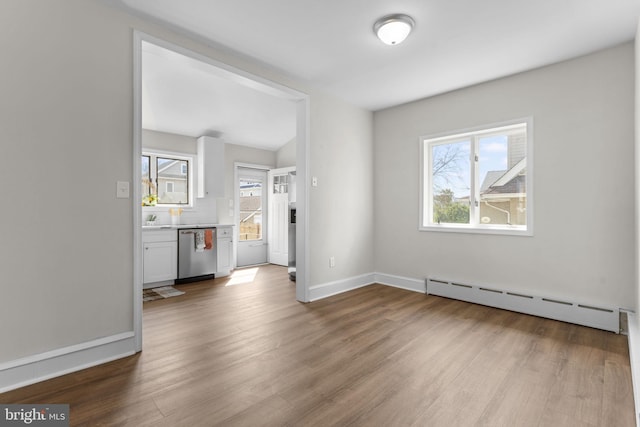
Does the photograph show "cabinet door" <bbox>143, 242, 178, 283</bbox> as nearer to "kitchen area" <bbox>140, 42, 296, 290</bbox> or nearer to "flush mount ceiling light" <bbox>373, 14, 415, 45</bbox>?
"kitchen area" <bbox>140, 42, 296, 290</bbox>

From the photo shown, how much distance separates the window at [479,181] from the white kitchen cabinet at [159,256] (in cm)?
362

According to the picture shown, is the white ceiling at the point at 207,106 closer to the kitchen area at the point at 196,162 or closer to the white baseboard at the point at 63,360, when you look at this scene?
the kitchen area at the point at 196,162

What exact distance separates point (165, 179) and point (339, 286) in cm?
342

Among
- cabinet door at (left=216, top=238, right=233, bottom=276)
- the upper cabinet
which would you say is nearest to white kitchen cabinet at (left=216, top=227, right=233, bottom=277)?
cabinet door at (left=216, top=238, right=233, bottom=276)

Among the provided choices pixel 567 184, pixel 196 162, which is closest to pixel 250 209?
pixel 196 162

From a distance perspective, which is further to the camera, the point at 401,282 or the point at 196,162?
the point at 196,162

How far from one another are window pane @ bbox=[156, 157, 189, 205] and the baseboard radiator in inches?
166

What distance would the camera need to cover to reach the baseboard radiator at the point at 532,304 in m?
2.78

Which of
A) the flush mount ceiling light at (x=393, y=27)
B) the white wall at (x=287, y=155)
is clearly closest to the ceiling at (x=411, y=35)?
the flush mount ceiling light at (x=393, y=27)

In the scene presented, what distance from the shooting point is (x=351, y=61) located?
10.3 feet

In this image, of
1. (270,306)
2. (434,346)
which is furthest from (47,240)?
(434,346)

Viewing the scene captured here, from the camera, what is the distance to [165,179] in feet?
16.9

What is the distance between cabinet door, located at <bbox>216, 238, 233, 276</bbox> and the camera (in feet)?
16.7

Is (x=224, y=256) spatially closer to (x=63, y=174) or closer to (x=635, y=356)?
(x=63, y=174)
